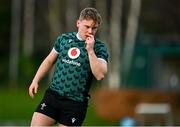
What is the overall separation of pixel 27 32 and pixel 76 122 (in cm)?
5144

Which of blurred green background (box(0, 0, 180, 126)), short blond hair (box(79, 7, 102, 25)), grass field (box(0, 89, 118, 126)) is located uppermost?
blurred green background (box(0, 0, 180, 126))

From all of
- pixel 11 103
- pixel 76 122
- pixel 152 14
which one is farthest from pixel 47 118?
pixel 152 14

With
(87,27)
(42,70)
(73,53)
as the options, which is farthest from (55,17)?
(87,27)

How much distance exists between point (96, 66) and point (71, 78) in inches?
17.7

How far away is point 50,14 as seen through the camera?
5631 centimetres

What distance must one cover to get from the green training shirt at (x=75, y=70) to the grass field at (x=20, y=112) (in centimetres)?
1665

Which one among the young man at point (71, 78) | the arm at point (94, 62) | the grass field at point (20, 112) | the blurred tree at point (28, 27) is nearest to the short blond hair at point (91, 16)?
the young man at point (71, 78)

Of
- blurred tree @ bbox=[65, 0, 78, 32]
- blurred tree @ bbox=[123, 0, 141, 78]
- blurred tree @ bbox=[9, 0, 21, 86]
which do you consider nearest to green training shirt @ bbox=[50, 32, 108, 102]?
blurred tree @ bbox=[123, 0, 141, 78]

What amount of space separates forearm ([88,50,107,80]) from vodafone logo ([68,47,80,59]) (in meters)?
0.33

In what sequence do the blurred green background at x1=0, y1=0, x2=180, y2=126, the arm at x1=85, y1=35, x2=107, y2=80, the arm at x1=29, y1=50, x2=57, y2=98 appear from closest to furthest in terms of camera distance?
the arm at x1=85, y1=35, x2=107, y2=80, the arm at x1=29, y1=50, x2=57, y2=98, the blurred green background at x1=0, y1=0, x2=180, y2=126

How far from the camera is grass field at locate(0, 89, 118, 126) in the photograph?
2801 cm

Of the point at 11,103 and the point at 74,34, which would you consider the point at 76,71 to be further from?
the point at 11,103

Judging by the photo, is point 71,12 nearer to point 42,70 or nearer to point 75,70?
point 42,70

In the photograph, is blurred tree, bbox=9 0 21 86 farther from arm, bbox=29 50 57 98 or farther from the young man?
the young man
